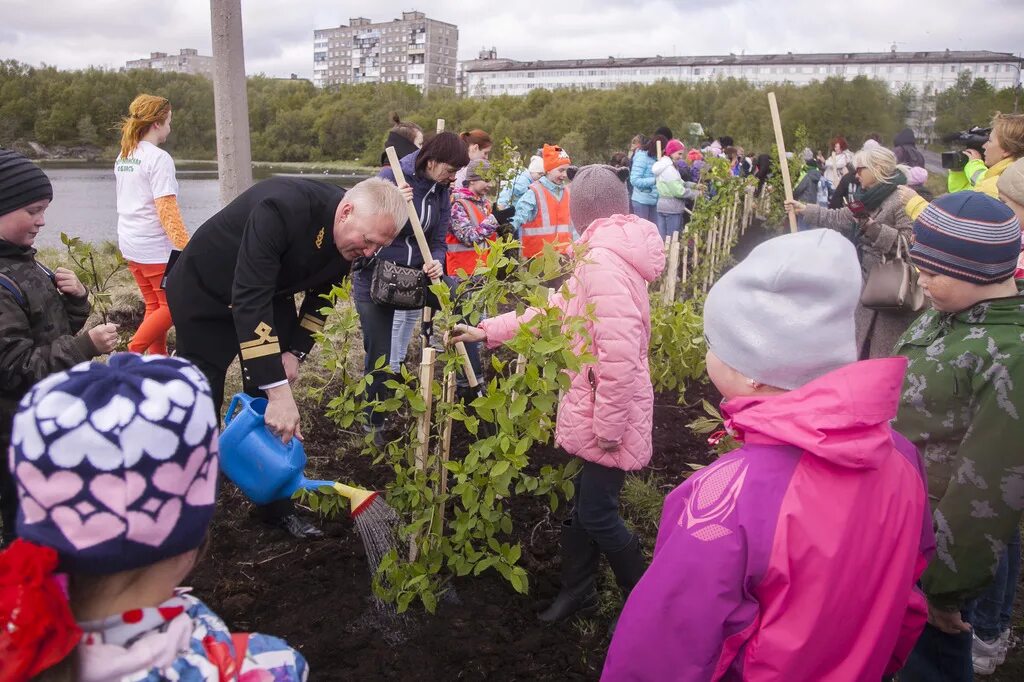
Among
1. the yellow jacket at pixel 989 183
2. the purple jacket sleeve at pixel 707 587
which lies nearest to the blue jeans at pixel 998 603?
the yellow jacket at pixel 989 183

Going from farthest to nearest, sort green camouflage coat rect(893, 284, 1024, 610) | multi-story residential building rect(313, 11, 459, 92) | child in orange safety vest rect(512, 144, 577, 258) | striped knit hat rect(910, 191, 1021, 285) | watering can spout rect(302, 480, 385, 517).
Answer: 1. multi-story residential building rect(313, 11, 459, 92)
2. child in orange safety vest rect(512, 144, 577, 258)
3. watering can spout rect(302, 480, 385, 517)
4. striped knit hat rect(910, 191, 1021, 285)
5. green camouflage coat rect(893, 284, 1024, 610)

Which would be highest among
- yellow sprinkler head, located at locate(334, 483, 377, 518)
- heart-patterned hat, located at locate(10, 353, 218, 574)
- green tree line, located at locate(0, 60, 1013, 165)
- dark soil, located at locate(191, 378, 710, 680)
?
green tree line, located at locate(0, 60, 1013, 165)

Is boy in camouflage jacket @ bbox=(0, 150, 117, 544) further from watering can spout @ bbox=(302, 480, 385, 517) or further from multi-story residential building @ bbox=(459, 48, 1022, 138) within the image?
multi-story residential building @ bbox=(459, 48, 1022, 138)

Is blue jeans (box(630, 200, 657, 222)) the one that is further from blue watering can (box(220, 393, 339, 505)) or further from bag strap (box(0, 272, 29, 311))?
bag strap (box(0, 272, 29, 311))

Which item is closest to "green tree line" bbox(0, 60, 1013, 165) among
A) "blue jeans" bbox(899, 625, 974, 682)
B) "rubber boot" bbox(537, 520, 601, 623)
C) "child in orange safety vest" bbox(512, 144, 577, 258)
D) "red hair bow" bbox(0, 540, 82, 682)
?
"child in orange safety vest" bbox(512, 144, 577, 258)

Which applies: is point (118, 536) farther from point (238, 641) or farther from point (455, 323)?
point (455, 323)

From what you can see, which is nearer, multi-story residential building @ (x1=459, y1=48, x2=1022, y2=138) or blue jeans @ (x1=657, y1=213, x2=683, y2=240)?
blue jeans @ (x1=657, y1=213, x2=683, y2=240)

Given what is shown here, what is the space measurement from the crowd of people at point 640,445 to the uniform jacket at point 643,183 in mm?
6955

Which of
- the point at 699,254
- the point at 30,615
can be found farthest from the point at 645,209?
the point at 30,615

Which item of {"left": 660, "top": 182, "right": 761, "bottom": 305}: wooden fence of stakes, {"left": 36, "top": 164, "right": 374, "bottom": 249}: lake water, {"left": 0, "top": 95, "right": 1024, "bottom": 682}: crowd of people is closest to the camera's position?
{"left": 0, "top": 95, "right": 1024, "bottom": 682}: crowd of people

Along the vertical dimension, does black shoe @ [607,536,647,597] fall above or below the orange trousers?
below

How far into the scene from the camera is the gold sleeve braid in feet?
14.8

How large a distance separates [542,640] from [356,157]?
33836mm

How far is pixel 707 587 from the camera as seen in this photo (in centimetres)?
127
